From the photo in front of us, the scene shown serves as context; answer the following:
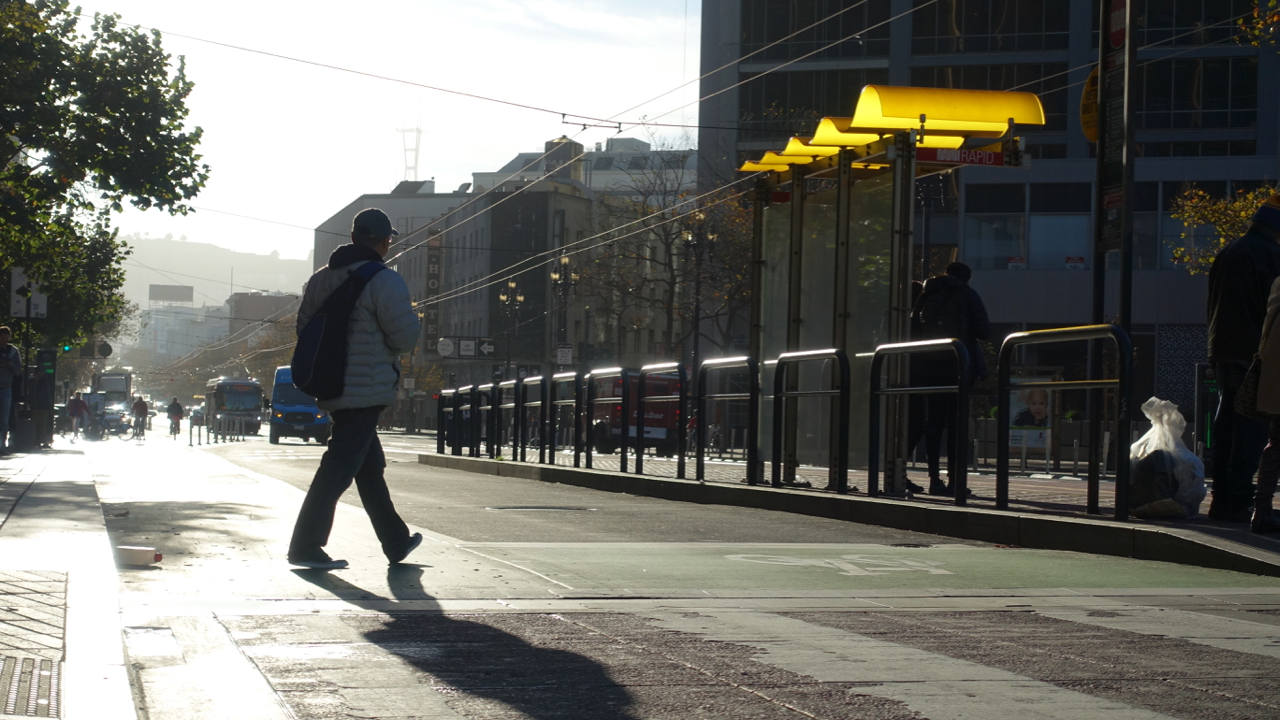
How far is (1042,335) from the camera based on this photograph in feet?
30.5

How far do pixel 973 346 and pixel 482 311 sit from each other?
268 feet

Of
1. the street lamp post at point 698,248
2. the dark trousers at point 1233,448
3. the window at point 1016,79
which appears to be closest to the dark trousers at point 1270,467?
the dark trousers at point 1233,448

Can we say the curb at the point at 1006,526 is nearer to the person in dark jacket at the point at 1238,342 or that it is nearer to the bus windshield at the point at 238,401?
the person in dark jacket at the point at 1238,342

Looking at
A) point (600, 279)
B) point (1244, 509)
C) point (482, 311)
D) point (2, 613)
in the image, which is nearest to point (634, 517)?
point (1244, 509)

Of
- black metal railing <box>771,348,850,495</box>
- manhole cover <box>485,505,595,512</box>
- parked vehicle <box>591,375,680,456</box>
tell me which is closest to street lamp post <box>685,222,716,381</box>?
parked vehicle <box>591,375,680,456</box>

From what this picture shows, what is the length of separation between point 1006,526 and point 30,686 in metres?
6.28

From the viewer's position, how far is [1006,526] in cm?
880

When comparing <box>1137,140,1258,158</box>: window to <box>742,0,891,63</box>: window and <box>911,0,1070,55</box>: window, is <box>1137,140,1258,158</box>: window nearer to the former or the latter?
<box>911,0,1070,55</box>: window

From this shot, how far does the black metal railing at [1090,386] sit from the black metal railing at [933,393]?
228mm

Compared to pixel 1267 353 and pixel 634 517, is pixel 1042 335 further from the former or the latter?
pixel 634 517

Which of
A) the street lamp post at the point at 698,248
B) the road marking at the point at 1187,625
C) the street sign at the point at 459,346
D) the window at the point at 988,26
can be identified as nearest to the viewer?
the road marking at the point at 1187,625

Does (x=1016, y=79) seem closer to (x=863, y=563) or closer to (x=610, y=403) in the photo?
(x=610, y=403)

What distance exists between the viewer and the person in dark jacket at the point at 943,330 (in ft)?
36.8

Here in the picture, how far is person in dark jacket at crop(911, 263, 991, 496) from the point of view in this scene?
1120 cm
